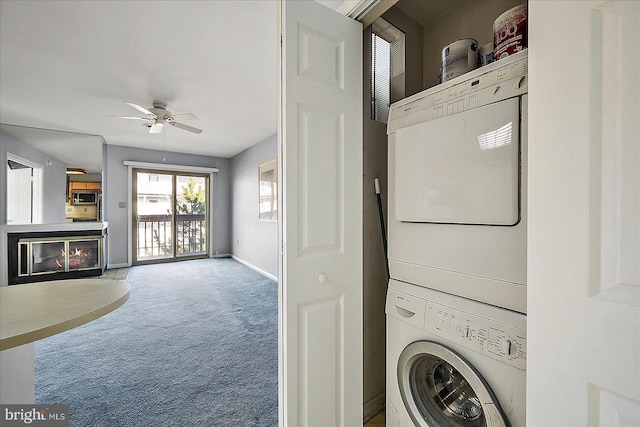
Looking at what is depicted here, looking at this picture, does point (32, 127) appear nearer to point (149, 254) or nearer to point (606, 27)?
point (149, 254)

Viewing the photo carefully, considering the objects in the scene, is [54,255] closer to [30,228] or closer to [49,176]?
[30,228]

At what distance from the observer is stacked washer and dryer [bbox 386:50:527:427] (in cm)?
A: 94

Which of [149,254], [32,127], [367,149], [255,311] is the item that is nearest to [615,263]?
[367,149]

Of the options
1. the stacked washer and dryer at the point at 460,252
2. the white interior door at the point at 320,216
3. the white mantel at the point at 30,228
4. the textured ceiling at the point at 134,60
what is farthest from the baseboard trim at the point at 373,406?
the white mantel at the point at 30,228

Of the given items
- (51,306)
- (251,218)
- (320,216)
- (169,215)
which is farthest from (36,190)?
(320,216)

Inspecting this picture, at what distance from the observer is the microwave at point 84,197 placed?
4.89 meters

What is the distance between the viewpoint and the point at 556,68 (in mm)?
710

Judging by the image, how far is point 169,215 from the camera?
250 inches

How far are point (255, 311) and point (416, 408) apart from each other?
241cm

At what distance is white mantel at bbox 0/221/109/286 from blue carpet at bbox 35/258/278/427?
214 cm

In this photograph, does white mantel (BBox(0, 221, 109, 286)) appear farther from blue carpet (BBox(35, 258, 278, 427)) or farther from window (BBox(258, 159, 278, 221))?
Result: window (BBox(258, 159, 278, 221))

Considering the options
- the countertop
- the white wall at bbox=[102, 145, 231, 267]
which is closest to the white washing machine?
the countertop

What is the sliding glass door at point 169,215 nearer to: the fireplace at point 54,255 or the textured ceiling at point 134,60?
the fireplace at point 54,255

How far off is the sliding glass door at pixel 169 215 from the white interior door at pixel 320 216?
6.01 metres
